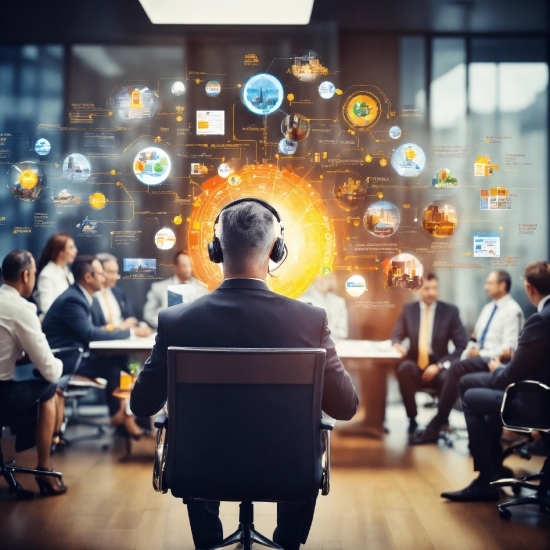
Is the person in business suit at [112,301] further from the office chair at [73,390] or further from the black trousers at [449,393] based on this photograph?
the black trousers at [449,393]

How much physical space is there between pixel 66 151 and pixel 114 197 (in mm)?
535

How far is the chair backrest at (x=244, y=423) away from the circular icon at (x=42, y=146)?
3.70m

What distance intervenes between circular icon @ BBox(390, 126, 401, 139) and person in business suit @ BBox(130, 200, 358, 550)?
3066 millimetres

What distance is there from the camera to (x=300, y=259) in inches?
212

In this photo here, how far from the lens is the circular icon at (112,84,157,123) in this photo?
5.28 metres

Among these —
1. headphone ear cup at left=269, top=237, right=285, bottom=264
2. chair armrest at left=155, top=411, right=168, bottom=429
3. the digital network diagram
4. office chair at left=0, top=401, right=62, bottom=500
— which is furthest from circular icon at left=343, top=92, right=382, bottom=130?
Answer: chair armrest at left=155, top=411, right=168, bottom=429

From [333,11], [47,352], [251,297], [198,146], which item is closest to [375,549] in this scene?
[251,297]

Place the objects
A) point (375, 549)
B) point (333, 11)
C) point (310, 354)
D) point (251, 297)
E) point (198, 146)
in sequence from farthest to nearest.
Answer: point (198, 146) → point (333, 11) → point (375, 549) → point (251, 297) → point (310, 354)

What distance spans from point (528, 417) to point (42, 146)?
4096 mm

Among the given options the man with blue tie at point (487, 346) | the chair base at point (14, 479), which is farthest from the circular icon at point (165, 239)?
the man with blue tie at point (487, 346)

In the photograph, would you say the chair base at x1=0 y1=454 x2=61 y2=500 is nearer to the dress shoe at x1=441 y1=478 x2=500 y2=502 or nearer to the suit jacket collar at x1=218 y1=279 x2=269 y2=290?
the suit jacket collar at x1=218 y1=279 x2=269 y2=290

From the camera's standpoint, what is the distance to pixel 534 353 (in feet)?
12.2

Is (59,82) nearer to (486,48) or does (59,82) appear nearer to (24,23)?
(24,23)

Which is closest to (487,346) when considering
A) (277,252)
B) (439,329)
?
(439,329)
